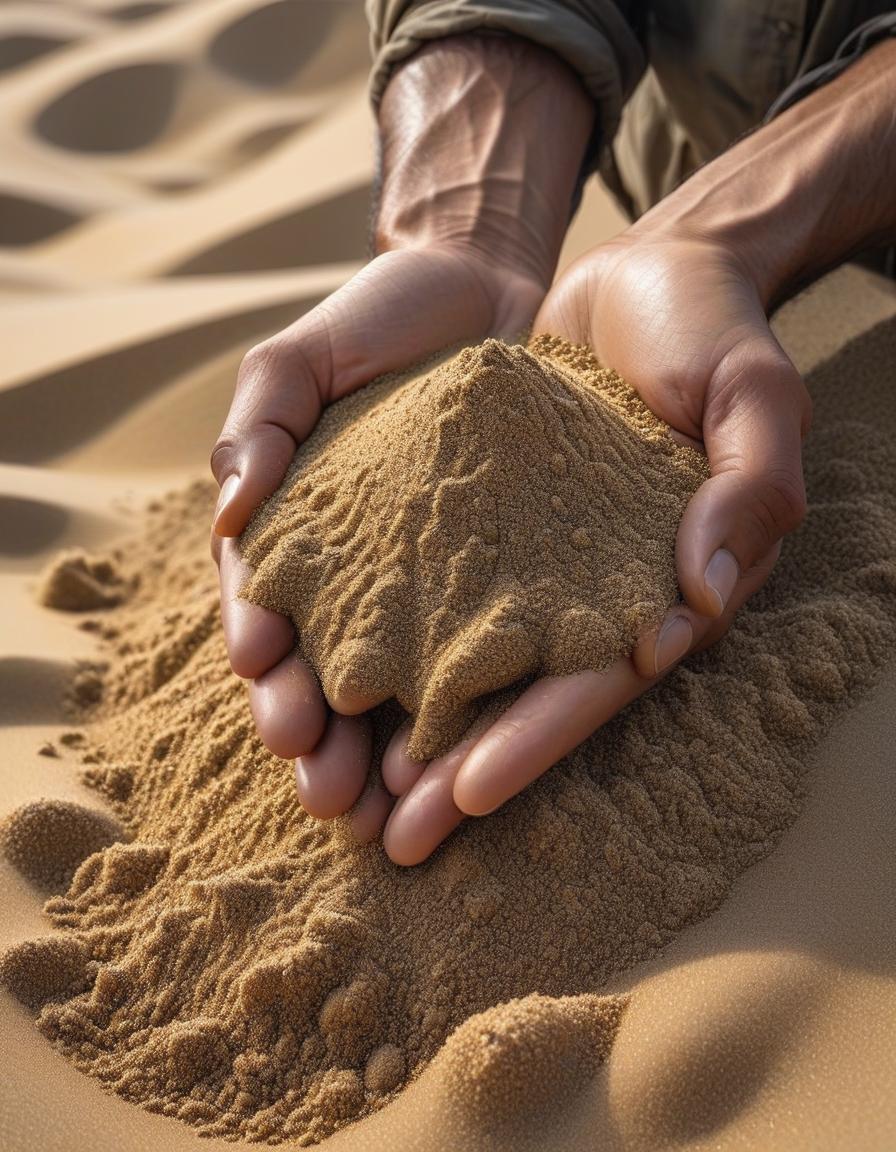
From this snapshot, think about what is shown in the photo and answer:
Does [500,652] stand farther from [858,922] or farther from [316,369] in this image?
[316,369]

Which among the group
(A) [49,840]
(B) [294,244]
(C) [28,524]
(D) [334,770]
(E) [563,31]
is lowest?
(B) [294,244]

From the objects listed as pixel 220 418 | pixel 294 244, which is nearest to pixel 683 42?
pixel 220 418

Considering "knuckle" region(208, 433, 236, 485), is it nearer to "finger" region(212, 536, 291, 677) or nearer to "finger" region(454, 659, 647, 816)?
"finger" region(212, 536, 291, 677)

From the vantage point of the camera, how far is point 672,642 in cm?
125

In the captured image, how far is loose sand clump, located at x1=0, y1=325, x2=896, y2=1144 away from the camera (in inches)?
43.6

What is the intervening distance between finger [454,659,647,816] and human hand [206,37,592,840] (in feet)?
0.43

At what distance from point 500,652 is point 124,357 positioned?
1.78 metres

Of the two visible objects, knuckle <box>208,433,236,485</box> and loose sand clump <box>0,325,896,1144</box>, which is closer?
loose sand clump <box>0,325,896,1144</box>

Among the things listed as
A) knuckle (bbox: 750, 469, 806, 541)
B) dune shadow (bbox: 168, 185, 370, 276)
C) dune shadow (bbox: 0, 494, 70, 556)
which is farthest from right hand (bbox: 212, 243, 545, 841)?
dune shadow (bbox: 168, 185, 370, 276)

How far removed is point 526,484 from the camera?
134 cm

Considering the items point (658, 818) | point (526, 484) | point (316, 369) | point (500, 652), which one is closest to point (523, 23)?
point (316, 369)

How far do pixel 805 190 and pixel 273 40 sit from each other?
366cm

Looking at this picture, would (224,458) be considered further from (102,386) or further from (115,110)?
(115,110)

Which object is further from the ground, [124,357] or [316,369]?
[316,369]
